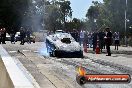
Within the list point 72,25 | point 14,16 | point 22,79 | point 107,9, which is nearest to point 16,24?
point 14,16

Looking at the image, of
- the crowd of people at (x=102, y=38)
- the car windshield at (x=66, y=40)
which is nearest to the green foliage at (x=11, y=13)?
the crowd of people at (x=102, y=38)

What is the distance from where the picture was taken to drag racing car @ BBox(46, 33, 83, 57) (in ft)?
79.7

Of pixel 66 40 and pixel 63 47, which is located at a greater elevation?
pixel 66 40

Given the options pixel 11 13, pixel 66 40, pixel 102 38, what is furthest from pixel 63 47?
pixel 11 13

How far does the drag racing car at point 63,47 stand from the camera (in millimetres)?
24297

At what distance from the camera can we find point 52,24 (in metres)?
132

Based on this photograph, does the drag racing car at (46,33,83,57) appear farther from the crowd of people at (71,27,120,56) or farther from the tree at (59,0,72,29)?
the tree at (59,0,72,29)

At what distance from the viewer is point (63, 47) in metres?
24.7

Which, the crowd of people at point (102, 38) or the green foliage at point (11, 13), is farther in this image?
the green foliage at point (11, 13)

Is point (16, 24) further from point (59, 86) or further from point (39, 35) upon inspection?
point (59, 86)

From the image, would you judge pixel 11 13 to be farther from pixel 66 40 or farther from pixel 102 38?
pixel 66 40

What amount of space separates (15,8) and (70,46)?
187ft

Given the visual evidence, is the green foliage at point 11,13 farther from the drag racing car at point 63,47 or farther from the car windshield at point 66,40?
the car windshield at point 66,40

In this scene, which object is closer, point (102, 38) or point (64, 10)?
point (102, 38)
